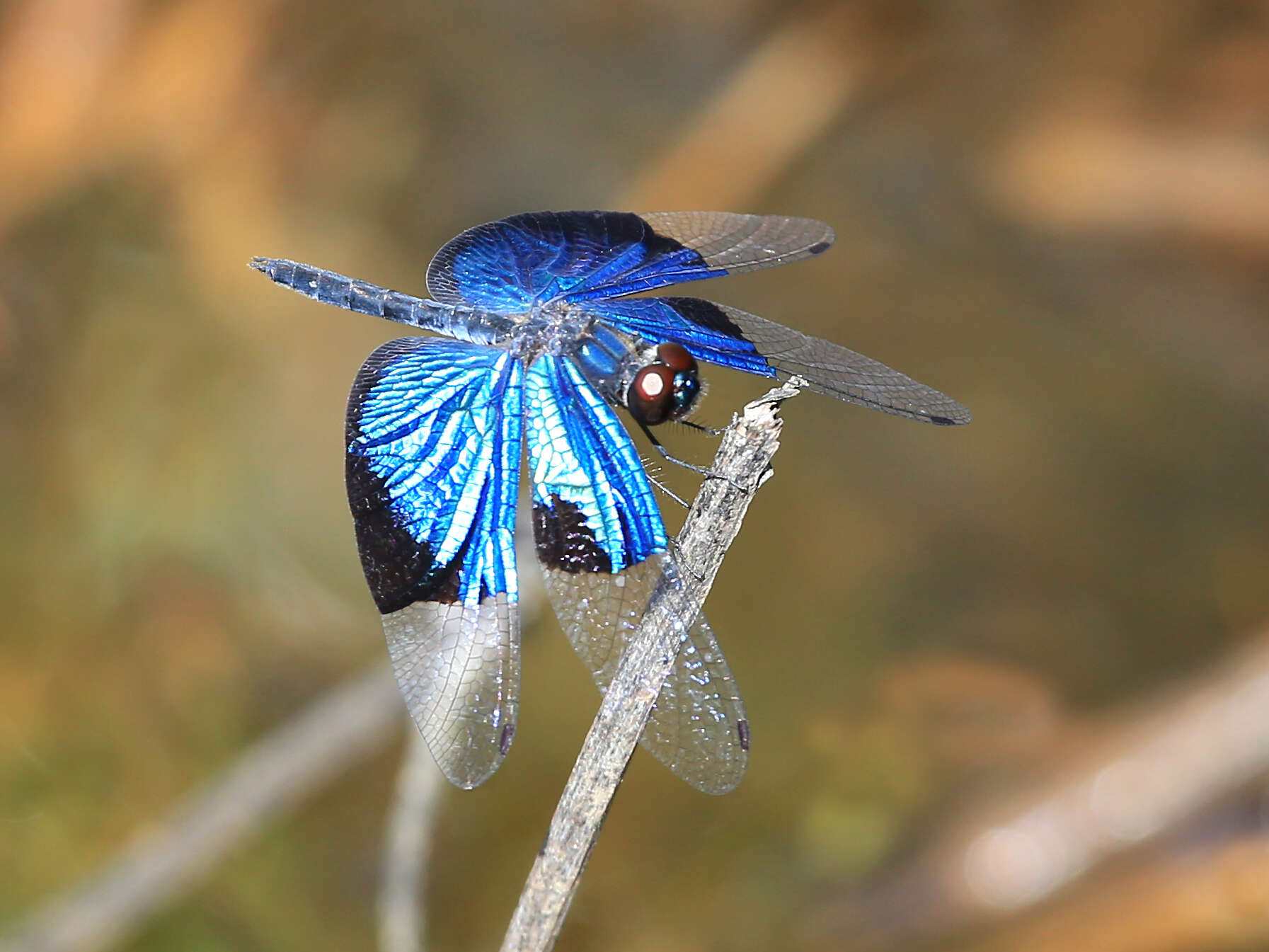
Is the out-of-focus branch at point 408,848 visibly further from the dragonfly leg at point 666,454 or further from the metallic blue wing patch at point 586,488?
the dragonfly leg at point 666,454

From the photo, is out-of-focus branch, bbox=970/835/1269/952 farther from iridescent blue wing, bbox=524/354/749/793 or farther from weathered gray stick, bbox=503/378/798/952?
weathered gray stick, bbox=503/378/798/952

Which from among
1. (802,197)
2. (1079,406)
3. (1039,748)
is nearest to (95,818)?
(1039,748)

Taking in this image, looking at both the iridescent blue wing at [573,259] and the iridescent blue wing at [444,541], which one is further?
the iridescent blue wing at [573,259]

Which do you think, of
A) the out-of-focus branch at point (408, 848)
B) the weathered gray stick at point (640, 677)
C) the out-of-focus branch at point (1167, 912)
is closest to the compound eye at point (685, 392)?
the weathered gray stick at point (640, 677)

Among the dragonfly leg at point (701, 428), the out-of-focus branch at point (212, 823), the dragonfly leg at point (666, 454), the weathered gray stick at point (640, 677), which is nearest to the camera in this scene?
the weathered gray stick at point (640, 677)

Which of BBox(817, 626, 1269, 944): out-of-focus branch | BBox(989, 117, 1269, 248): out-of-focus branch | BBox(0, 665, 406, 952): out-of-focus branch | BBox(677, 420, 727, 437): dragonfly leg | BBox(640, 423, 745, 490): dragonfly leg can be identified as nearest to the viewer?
BBox(640, 423, 745, 490): dragonfly leg

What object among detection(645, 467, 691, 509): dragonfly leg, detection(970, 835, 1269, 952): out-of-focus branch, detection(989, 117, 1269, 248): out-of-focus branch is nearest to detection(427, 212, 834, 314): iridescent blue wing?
detection(645, 467, 691, 509): dragonfly leg

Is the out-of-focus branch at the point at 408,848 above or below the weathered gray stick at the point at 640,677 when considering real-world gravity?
below

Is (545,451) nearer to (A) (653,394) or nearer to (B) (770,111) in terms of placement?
(A) (653,394)

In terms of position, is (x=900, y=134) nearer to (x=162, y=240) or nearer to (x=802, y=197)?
(x=802, y=197)
